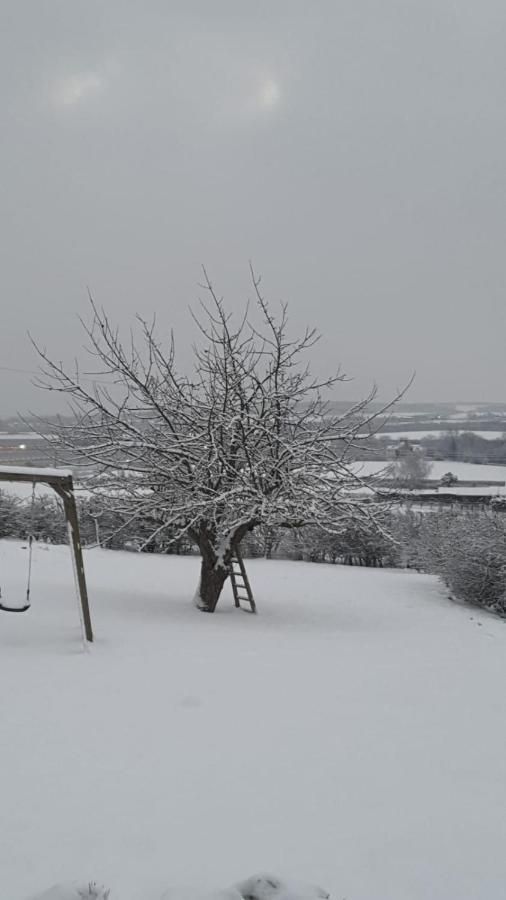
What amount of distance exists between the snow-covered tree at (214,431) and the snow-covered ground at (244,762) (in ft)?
6.21

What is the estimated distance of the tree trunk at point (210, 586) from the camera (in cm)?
804

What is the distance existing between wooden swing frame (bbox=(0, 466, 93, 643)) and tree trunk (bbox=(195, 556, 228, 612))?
282cm

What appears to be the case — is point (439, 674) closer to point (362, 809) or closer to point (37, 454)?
point (362, 809)

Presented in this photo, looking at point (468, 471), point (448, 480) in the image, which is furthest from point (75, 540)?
point (468, 471)

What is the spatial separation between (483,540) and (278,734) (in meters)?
9.81

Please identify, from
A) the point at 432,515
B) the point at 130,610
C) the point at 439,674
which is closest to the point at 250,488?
the point at 130,610

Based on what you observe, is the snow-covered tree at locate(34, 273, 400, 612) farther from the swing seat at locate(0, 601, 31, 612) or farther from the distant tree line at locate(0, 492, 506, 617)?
the distant tree line at locate(0, 492, 506, 617)

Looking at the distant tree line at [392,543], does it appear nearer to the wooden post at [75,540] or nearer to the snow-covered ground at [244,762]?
the snow-covered ground at [244,762]

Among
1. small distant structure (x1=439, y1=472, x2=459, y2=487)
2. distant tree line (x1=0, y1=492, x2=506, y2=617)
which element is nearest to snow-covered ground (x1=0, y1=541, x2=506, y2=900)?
distant tree line (x1=0, y1=492, x2=506, y2=617)

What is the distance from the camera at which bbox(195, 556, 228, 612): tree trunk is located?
26.4 ft

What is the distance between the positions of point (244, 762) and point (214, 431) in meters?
5.10

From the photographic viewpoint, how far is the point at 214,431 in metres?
7.75

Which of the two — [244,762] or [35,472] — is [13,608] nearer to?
[35,472]

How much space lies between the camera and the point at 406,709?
4.00 m
